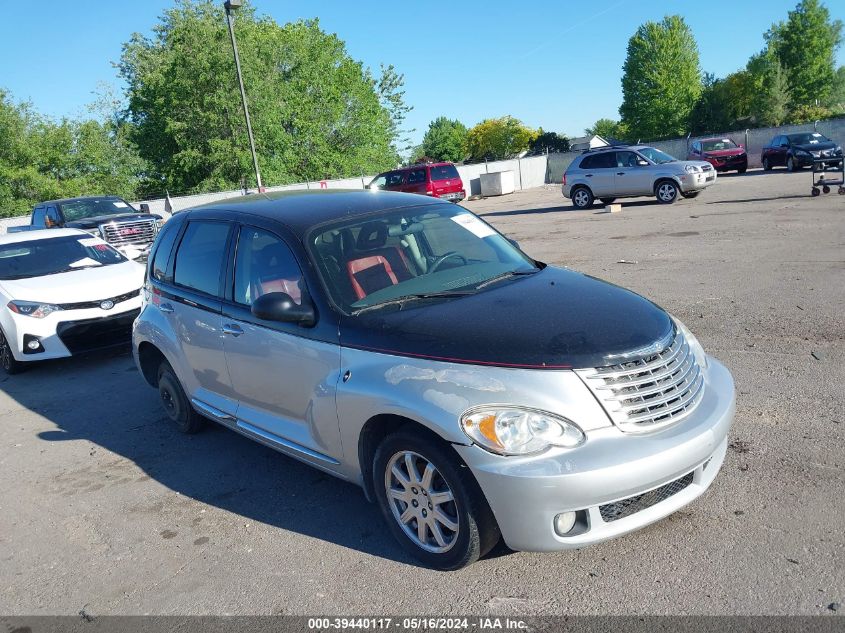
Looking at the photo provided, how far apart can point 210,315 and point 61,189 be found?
4708cm

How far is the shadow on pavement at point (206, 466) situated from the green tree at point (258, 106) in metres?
31.9

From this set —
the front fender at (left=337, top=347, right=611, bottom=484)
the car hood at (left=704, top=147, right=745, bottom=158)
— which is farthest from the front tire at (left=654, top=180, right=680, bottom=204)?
the front fender at (left=337, top=347, right=611, bottom=484)

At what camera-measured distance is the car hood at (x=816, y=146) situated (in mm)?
26484

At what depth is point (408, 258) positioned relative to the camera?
13.8 ft

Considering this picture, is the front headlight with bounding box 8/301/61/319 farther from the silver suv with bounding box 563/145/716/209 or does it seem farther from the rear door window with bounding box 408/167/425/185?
the rear door window with bounding box 408/167/425/185

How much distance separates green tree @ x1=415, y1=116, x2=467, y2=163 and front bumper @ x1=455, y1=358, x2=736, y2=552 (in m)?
137

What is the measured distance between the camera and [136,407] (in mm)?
6422

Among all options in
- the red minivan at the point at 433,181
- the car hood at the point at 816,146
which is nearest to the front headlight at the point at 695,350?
the red minivan at the point at 433,181

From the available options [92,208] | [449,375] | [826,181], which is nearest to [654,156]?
[826,181]

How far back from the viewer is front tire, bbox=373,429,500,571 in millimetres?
3025

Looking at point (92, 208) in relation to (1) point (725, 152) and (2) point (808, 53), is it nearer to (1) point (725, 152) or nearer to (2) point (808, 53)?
(1) point (725, 152)

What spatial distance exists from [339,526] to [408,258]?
1618mm

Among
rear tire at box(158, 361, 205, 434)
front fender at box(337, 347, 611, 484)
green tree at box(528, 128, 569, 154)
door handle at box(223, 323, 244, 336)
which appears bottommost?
rear tire at box(158, 361, 205, 434)

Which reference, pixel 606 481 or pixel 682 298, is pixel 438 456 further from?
pixel 682 298
